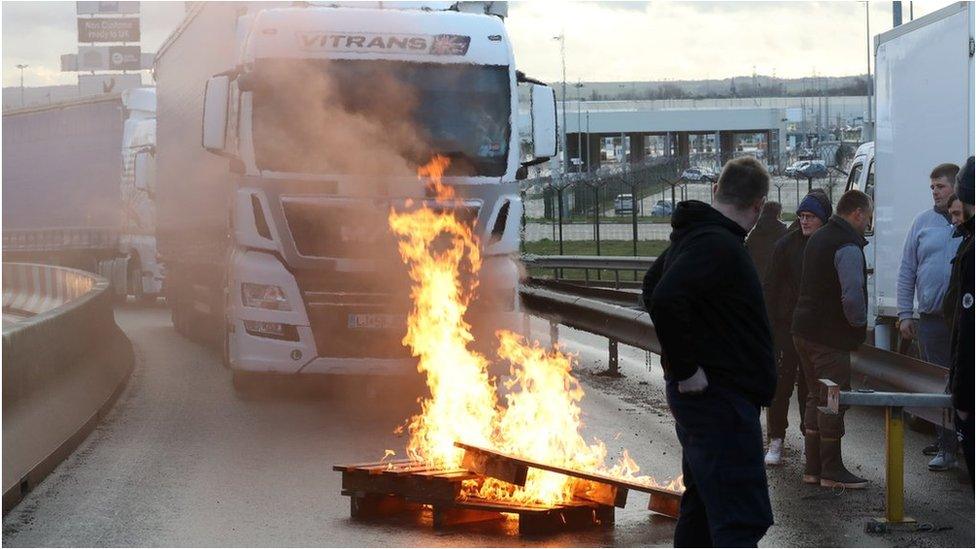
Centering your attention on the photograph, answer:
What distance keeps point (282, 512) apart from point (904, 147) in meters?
6.17

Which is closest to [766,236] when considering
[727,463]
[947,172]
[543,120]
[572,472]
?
[947,172]

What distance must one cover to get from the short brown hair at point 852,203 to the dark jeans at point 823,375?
816 mm

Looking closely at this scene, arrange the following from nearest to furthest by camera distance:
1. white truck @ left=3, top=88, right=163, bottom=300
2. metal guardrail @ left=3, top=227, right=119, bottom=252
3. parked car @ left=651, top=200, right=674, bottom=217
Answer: white truck @ left=3, top=88, right=163, bottom=300
metal guardrail @ left=3, top=227, right=119, bottom=252
parked car @ left=651, top=200, right=674, bottom=217

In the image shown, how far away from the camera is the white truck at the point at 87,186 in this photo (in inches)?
1141

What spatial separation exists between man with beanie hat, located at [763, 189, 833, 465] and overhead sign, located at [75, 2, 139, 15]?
15061 cm

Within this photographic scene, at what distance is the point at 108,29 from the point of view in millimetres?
153750

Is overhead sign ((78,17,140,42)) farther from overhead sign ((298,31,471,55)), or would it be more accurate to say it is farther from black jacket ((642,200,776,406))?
black jacket ((642,200,776,406))

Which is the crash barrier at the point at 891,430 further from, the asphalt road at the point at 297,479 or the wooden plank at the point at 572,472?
the wooden plank at the point at 572,472

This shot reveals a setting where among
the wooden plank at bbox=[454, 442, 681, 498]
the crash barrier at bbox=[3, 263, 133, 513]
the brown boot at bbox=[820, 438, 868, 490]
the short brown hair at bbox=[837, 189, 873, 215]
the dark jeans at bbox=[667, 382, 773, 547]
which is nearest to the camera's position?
the dark jeans at bbox=[667, 382, 773, 547]

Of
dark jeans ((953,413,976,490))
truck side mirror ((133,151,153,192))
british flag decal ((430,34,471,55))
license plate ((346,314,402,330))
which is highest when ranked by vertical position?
british flag decal ((430,34,471,55))

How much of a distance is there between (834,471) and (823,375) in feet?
1.86

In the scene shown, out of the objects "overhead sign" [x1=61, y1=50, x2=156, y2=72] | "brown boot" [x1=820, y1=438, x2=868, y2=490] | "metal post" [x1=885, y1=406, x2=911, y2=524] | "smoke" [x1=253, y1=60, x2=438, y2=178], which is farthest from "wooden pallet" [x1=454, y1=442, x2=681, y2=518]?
"overhead sign" [x1=61, y1=50, x2=156, y2=72]

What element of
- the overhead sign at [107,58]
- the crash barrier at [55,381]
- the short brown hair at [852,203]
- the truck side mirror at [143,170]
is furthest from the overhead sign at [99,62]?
the short brown hair at [852,203]

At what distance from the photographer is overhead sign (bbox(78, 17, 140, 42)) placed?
15325 centimetres
